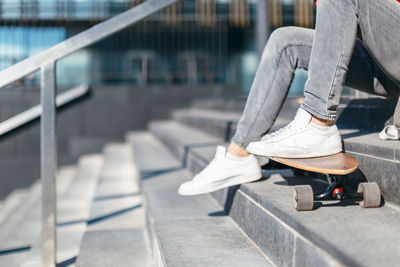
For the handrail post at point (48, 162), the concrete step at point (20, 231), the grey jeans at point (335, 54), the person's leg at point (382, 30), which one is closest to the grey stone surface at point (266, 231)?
the grey jeans at point (335, 54)

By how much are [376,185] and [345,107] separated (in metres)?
0.91

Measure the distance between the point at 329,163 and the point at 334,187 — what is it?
71 millimetres

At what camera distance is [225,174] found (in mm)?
1479

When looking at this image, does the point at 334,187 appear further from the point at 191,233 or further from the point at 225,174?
the point at 191,233

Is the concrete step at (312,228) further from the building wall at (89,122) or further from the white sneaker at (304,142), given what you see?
the building wall at (89,122)

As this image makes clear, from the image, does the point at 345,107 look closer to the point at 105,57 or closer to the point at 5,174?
the point at 5,174

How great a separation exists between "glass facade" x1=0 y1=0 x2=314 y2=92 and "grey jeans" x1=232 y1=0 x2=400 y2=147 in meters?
5.85

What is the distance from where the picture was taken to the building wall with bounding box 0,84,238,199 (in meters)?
5.99

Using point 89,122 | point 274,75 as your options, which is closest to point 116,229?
point 274,75

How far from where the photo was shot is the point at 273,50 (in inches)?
54.9

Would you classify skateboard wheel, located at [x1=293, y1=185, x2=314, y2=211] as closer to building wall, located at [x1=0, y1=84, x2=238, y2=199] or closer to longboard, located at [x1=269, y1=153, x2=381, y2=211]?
longboard, located at [x1=269, y1=153, x2=381, y2=211]

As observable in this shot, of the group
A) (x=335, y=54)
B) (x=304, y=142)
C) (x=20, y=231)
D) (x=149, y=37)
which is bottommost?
(x=20, y=231)

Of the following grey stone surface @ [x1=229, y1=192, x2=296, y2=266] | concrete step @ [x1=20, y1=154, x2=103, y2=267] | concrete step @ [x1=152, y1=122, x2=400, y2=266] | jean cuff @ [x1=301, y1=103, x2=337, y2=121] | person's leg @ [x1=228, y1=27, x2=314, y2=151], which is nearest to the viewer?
concrete step @ [x1=152, y1=122, x2=400, y2=266]

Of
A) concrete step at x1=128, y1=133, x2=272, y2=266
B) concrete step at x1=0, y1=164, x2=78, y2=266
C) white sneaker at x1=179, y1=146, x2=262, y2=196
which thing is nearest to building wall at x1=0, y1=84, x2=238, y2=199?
concrete step at x1=0, y1=164, x2=78, y2=266
